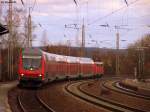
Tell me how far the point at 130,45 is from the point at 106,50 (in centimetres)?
1511

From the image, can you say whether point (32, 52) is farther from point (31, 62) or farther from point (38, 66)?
point (38, 66)

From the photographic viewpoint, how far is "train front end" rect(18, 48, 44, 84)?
136ft

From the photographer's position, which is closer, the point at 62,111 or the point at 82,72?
the point at 62,111

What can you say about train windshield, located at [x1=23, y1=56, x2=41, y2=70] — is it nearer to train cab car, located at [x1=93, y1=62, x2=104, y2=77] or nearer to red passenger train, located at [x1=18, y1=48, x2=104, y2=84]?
red passenger train, located at [x1=18, y1=48, x2=104, y2=84]

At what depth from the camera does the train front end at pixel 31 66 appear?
4150 centimetres

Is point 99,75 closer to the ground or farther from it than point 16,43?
closer to the ground

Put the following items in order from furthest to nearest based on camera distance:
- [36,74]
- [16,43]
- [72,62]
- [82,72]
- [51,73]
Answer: [16,43]
[82,72]
[72,62]
[51,73]
[36,74]

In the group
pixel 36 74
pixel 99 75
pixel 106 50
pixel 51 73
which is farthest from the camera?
pixel 106 50

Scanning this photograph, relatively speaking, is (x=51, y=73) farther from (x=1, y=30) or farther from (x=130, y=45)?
(x=130, y=45)

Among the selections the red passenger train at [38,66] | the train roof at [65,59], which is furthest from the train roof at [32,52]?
the train roof at [65,59]

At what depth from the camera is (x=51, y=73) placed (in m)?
46.7

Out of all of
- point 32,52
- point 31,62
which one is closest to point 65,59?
point 32,52

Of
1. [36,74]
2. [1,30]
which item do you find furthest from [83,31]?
[1,30]

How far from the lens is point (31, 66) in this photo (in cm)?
4206
